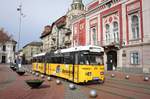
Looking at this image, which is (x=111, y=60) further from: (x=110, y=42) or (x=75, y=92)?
(x=75, y=92)

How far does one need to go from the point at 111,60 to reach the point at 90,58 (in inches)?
885

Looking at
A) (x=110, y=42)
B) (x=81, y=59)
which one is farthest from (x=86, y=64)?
(x=110, y=42)

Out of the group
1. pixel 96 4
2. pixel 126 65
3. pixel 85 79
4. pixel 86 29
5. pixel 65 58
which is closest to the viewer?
pixel 85 79

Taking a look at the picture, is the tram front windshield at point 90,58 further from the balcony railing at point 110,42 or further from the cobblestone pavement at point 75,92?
the balcony railing at point 110,42

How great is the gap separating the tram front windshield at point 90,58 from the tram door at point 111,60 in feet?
69.1

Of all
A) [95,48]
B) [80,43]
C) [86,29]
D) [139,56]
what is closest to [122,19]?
[139,56]

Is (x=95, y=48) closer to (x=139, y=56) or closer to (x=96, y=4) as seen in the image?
→ (x=139, y=56)

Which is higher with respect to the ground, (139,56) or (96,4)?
(96,4)

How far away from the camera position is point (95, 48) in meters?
16.0

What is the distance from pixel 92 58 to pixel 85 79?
1676 millimetres

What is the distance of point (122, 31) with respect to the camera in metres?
34.5

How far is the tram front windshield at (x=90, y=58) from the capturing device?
1573 centimetres

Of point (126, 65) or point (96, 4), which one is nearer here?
point (126, 65)

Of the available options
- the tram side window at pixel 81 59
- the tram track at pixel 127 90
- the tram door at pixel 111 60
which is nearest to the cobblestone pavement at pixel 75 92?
the tram track at pixel 127 90
